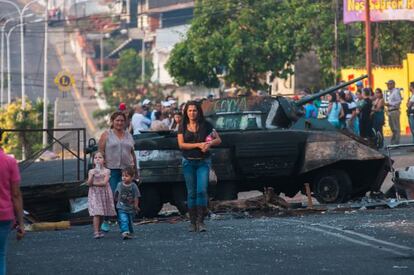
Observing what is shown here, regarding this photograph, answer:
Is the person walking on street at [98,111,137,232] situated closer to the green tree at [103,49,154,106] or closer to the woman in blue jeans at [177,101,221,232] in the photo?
the woman in blue jeans at [177,101,221,232]

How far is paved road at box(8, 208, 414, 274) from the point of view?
40.3 feet

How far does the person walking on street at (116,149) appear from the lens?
1634cm

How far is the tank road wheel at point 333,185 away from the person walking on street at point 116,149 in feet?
14.2

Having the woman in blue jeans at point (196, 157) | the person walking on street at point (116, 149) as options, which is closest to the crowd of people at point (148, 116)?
the person walking on street at point (116, 149)

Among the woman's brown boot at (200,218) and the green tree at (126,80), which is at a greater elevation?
the green tree at (126,80)

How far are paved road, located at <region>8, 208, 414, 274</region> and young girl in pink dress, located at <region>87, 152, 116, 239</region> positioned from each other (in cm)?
29

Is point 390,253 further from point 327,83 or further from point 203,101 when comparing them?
point 327,83

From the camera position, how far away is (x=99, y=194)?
15875 millimetres

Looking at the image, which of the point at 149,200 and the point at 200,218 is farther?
the point at 149,200

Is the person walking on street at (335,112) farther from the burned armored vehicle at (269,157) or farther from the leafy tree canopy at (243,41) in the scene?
the leafy tree canopy at (243,41)

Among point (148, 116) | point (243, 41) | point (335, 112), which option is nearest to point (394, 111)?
point (335, 112)

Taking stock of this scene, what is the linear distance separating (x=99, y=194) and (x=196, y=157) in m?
1.24

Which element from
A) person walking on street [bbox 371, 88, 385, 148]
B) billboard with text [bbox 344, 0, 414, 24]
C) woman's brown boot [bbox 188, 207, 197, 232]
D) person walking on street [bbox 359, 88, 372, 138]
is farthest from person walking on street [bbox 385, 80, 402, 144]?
woman's brown boot [bbox 188, 207, 197, 232]

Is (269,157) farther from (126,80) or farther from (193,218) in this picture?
(126,80)
